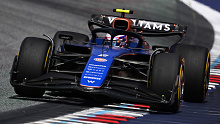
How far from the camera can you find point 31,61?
8.81m

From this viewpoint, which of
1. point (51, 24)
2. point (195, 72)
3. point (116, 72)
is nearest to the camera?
point (116, 72)

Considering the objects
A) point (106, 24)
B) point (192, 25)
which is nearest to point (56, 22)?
point (192, 25)

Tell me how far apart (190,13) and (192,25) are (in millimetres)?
2206

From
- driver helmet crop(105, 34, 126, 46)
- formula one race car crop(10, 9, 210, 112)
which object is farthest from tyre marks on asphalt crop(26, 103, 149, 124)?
driver helmet crop(105, 34, 126, 46)

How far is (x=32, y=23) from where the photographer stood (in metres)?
19.0

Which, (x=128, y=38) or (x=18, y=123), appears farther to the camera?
(x=128, y=38)

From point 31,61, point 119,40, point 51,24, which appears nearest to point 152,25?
point 119,40

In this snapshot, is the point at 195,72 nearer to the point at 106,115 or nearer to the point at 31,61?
the point at 106,115

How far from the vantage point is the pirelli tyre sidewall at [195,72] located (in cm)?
955

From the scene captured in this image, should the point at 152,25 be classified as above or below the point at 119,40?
above

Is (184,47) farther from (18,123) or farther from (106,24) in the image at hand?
(18,123)

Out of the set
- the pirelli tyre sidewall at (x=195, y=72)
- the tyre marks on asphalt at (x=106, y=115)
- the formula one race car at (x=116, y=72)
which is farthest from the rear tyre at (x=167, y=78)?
the pirelli tyre sidewall at (x=195, y=72)

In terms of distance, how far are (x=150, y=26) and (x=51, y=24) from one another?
762 centimetres

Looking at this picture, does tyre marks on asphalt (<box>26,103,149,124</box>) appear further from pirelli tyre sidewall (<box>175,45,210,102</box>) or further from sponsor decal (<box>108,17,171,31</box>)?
sponsor decal (<box>108,17,171,31</box>)
